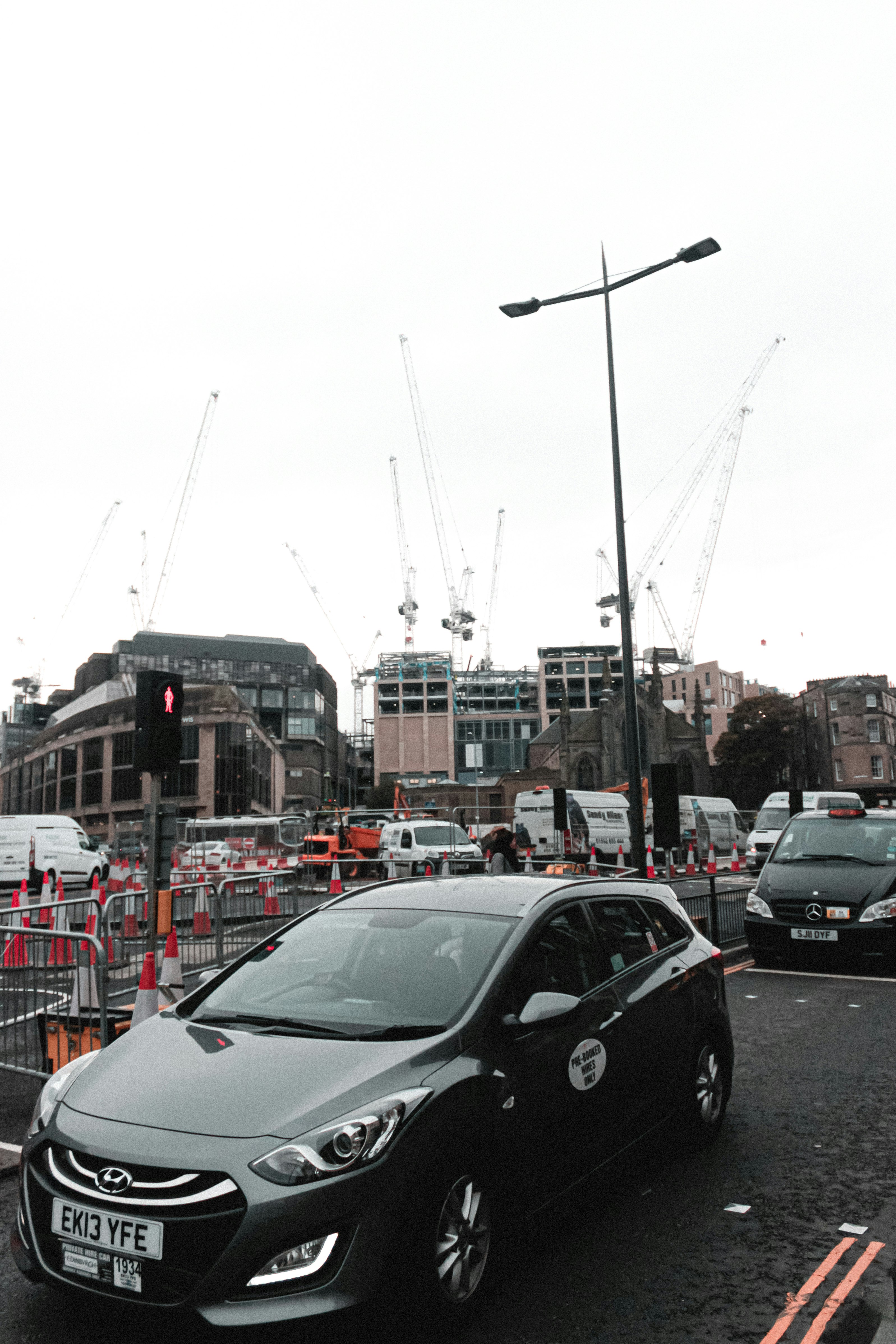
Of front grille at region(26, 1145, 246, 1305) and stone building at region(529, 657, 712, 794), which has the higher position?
stone building at region(529, 657, 712, 794)

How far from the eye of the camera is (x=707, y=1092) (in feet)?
17.7

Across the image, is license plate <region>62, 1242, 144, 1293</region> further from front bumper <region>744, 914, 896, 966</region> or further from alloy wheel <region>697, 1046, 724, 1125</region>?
front bumper <region>744, 914, 896, 966</region>

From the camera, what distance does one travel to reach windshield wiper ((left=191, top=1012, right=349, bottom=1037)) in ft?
12.7

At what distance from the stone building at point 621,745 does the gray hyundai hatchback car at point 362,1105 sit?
7878cm

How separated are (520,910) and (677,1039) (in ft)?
4.17

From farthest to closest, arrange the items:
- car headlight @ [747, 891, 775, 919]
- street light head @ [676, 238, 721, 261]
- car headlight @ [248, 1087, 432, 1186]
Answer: street light head @ [676, 238, 721, 261], car headlight @ [747, 891, 775, 919], car headlight @ [248, 1087, 432, 1186]

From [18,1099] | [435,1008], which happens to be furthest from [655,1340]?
[18,1099]

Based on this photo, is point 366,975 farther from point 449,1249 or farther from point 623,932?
point 623,932

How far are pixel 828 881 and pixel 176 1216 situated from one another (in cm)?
970

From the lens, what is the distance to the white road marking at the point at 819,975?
35.1 ft

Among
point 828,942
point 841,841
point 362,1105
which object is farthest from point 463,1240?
point 841,841

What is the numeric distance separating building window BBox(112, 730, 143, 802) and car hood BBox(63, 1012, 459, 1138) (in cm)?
8410

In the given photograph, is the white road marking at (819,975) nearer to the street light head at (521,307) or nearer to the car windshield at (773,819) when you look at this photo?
the street light head at (521,307)

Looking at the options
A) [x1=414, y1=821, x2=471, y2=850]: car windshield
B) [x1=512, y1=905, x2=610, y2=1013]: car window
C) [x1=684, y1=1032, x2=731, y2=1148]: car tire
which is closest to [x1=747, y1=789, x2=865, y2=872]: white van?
[x1=414, y1=821, x2=471, y2=850]: car windshield
